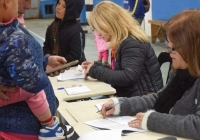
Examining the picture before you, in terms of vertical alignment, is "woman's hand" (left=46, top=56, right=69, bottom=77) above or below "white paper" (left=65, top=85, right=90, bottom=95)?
above

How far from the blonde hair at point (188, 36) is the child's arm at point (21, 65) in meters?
0.69

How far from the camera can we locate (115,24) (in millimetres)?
2934

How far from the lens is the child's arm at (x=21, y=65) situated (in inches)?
61.6

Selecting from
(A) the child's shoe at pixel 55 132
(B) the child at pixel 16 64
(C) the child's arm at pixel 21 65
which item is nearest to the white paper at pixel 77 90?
(A) the child's shoe at pixel 55 132

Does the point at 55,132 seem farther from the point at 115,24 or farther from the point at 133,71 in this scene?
the point at 115,24

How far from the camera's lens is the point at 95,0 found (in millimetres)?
12664

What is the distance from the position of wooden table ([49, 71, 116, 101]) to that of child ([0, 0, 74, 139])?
940mm

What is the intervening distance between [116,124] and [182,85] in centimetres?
41

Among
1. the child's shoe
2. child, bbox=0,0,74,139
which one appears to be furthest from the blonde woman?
child, bbox=0,0,74,139

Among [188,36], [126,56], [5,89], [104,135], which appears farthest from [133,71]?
[5,89]

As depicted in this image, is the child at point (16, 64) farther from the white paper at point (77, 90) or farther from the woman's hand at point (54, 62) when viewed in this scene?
the white paper at point (77, 90)

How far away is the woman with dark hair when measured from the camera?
177cm

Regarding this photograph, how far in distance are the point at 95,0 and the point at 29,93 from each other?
1121 cm

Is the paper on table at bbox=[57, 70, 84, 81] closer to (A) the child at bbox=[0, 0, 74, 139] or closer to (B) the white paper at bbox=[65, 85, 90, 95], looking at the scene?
(B) the white paper at bbox=[65, 85, 90, 95]
